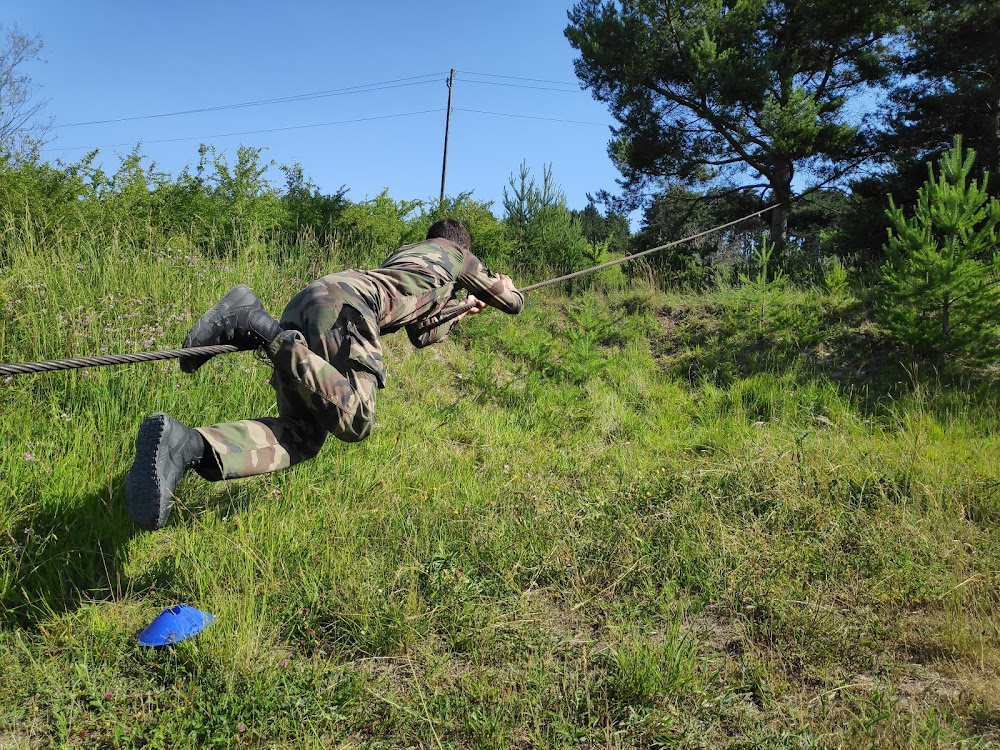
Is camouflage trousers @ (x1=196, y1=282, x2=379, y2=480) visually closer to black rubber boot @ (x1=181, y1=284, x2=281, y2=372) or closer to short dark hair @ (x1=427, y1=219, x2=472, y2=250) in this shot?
black rubber boot @ (x1=181, y1=284, x2=281, y2=372)

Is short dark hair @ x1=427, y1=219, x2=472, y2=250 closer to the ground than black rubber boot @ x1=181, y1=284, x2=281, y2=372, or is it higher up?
higher up

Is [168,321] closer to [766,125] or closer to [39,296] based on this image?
[39,296]

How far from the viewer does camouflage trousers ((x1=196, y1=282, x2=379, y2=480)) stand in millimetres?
3082

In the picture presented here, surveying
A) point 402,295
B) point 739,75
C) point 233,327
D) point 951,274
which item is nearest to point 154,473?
point 233,327

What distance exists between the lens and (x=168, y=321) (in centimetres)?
545

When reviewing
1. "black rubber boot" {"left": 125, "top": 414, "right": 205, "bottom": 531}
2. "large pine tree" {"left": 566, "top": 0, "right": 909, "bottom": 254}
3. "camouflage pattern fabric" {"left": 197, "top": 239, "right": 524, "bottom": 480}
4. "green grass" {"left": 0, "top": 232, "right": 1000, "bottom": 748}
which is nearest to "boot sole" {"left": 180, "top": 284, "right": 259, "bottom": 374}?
"camouflage pattern fabric" {"left": 197, "top": 239, "right": 524, "bottom": 480}

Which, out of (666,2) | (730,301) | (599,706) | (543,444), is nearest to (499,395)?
(543,444)

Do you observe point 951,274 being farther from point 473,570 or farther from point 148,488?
point 148,488

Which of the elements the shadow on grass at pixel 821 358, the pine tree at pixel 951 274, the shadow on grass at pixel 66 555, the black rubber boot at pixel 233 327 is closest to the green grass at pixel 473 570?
the shadow on grass at pixel 66 555

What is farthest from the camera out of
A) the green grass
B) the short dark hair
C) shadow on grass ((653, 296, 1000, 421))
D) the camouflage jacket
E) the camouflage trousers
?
shadow on grass ((653, 296, 1000, 421))

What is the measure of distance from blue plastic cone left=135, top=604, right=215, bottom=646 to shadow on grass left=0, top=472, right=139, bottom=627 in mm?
419

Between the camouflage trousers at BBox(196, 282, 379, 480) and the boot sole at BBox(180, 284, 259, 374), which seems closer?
the camouflage trousers at BBox(196, 282, 379, 480)

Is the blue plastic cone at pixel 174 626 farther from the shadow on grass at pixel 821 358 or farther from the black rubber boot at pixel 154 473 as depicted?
the shadow on grass at pixel 821 358

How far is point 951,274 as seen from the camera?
265 inches
